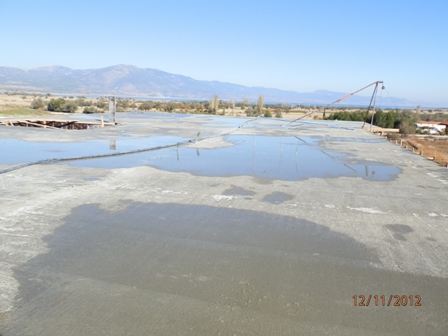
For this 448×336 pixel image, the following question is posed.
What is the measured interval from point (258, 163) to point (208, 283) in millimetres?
7968

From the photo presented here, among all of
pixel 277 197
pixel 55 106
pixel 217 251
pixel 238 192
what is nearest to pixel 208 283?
pixel 217 251

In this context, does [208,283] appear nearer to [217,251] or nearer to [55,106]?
[217,251]

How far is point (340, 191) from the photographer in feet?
28.1

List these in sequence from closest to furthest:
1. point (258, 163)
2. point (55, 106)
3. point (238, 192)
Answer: point (238, 192) → point (258, 163) → point (55, 106)

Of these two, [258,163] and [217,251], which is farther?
[258,163]

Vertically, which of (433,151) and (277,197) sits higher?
(277,197)

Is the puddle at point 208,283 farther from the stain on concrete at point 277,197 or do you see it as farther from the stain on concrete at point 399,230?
the stain on concrete at point 277,197

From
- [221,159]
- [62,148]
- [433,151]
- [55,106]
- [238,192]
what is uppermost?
[238,192]

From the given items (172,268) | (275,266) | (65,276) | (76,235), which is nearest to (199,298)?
(172,268)

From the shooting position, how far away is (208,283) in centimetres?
423

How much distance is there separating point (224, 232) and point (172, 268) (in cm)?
141

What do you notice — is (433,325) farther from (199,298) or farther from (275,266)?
(199,298)

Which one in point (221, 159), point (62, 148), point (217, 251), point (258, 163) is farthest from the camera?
point (62, 148)

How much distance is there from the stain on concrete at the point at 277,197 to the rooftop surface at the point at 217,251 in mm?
39
